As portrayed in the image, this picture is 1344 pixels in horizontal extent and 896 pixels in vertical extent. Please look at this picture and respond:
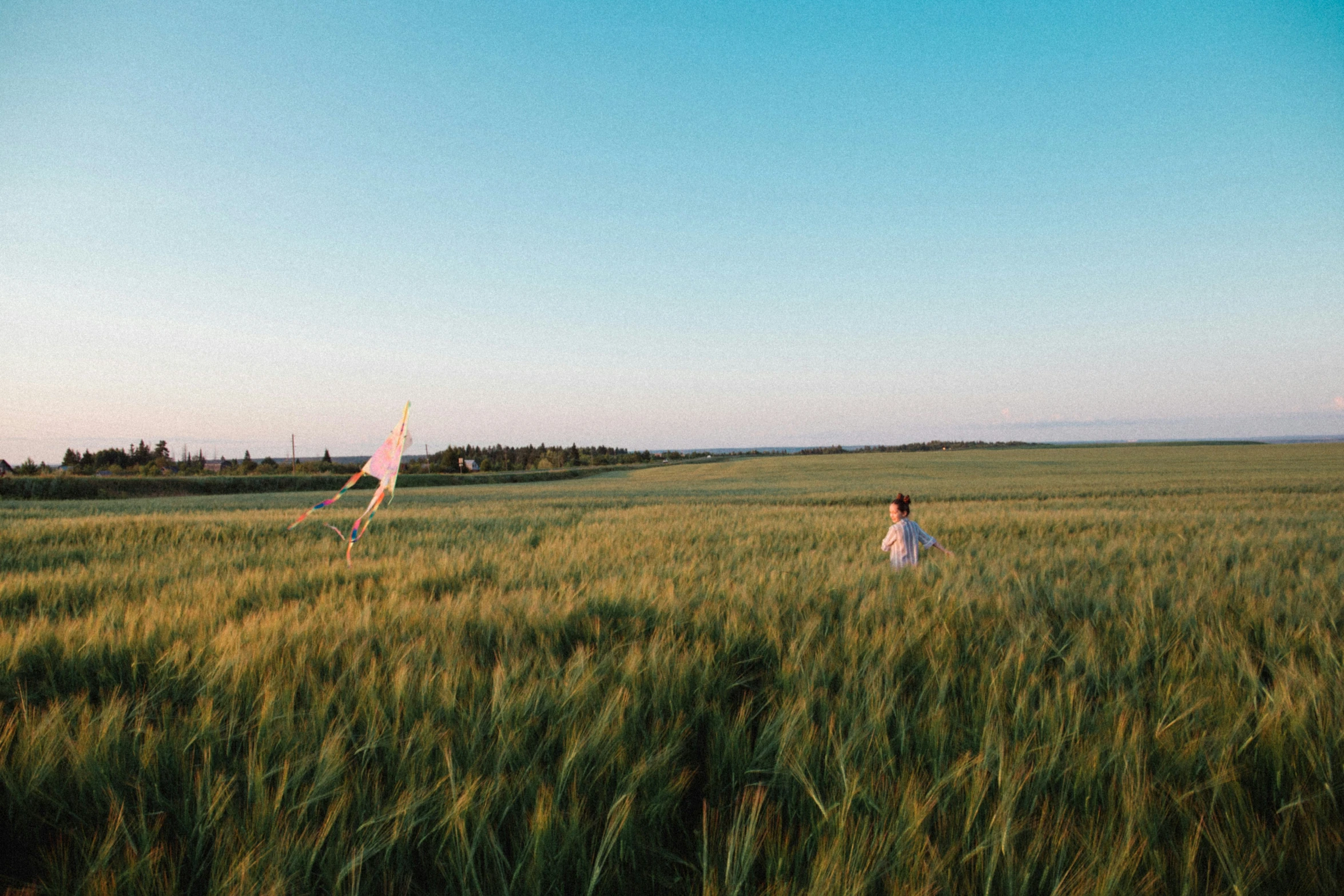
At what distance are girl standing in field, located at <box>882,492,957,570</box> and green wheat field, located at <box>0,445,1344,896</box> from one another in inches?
36.7

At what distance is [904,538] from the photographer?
5.24 m

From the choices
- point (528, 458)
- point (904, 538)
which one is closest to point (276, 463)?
point (528, 458)

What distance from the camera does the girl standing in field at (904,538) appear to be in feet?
16.9

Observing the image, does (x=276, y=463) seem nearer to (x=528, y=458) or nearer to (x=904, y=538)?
(x=528, y=458)

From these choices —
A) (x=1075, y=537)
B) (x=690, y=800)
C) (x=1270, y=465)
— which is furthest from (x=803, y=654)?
(x=1270, y=465)

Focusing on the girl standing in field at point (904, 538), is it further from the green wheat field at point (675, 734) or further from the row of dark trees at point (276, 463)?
the row of dark trees at point (276, 463)

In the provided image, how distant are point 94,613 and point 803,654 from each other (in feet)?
13.6

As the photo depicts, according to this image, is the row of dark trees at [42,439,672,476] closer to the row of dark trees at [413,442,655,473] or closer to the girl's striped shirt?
the row of dark trees at [413,442,655,473]

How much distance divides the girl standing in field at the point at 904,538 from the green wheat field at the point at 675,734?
933mm

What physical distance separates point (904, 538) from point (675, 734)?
4145mm

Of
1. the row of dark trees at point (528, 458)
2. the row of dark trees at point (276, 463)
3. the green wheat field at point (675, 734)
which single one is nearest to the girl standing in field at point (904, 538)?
the green wheat field at point (675, 734)

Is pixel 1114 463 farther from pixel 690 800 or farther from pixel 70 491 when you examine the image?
pixel 70 491

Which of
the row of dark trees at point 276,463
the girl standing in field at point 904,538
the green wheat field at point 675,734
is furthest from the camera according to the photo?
the row of dark trees at point 276,463

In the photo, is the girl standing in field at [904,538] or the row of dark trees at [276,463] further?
the row of dark trees at [276,463]
